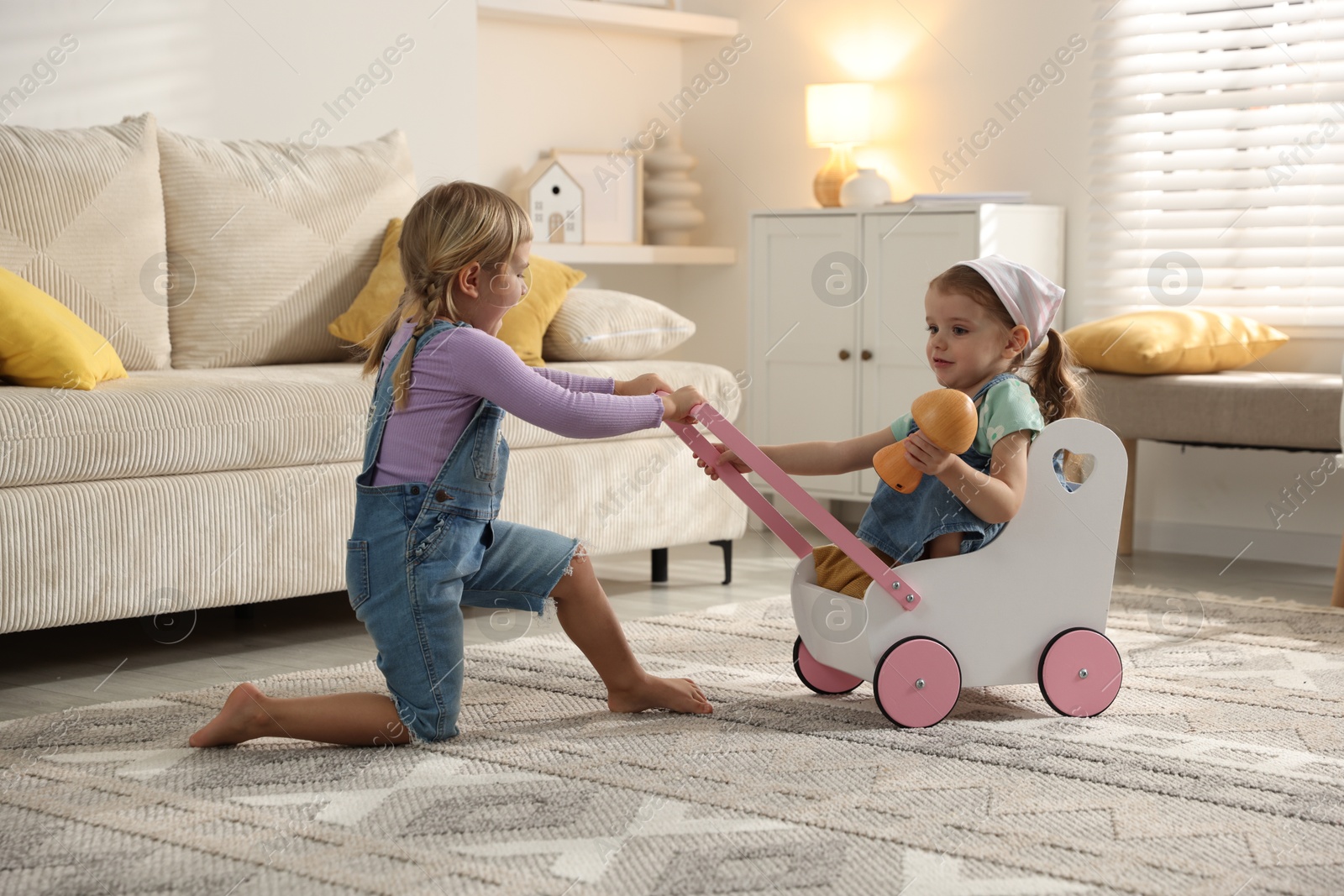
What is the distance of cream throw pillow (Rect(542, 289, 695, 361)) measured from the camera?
2924mm

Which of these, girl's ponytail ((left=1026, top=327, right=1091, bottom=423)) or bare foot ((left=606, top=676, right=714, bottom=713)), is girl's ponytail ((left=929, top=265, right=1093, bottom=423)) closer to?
girl's ponytail ((left=1026, top=327, right=1091, bottom=423))

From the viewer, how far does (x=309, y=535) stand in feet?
7.97

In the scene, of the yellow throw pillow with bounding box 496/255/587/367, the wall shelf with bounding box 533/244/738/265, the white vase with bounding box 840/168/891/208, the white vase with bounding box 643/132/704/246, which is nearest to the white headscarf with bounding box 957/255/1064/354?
the yellow throw pillow with bounding box 496/255/587/367

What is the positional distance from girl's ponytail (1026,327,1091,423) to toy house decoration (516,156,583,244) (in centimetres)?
224

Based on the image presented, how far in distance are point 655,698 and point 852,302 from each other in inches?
80.4

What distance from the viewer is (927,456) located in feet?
5.63

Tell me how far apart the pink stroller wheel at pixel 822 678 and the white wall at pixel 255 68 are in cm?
196

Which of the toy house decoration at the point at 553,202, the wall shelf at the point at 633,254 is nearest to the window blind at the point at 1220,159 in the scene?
the wall shelf at the point at 633,254

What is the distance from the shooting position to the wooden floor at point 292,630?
7.17ft

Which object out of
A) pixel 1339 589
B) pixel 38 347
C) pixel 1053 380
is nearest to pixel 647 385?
pixel 1053 380

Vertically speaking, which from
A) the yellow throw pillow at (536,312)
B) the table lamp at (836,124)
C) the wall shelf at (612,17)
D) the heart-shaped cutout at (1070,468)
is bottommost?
the heart-shaped cutout at (1070,468)

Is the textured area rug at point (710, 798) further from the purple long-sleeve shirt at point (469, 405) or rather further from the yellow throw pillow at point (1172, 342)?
the yellow throw pillow at point (1172, 342)

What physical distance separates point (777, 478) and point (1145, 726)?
57 cm

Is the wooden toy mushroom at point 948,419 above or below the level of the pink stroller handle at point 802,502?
above
